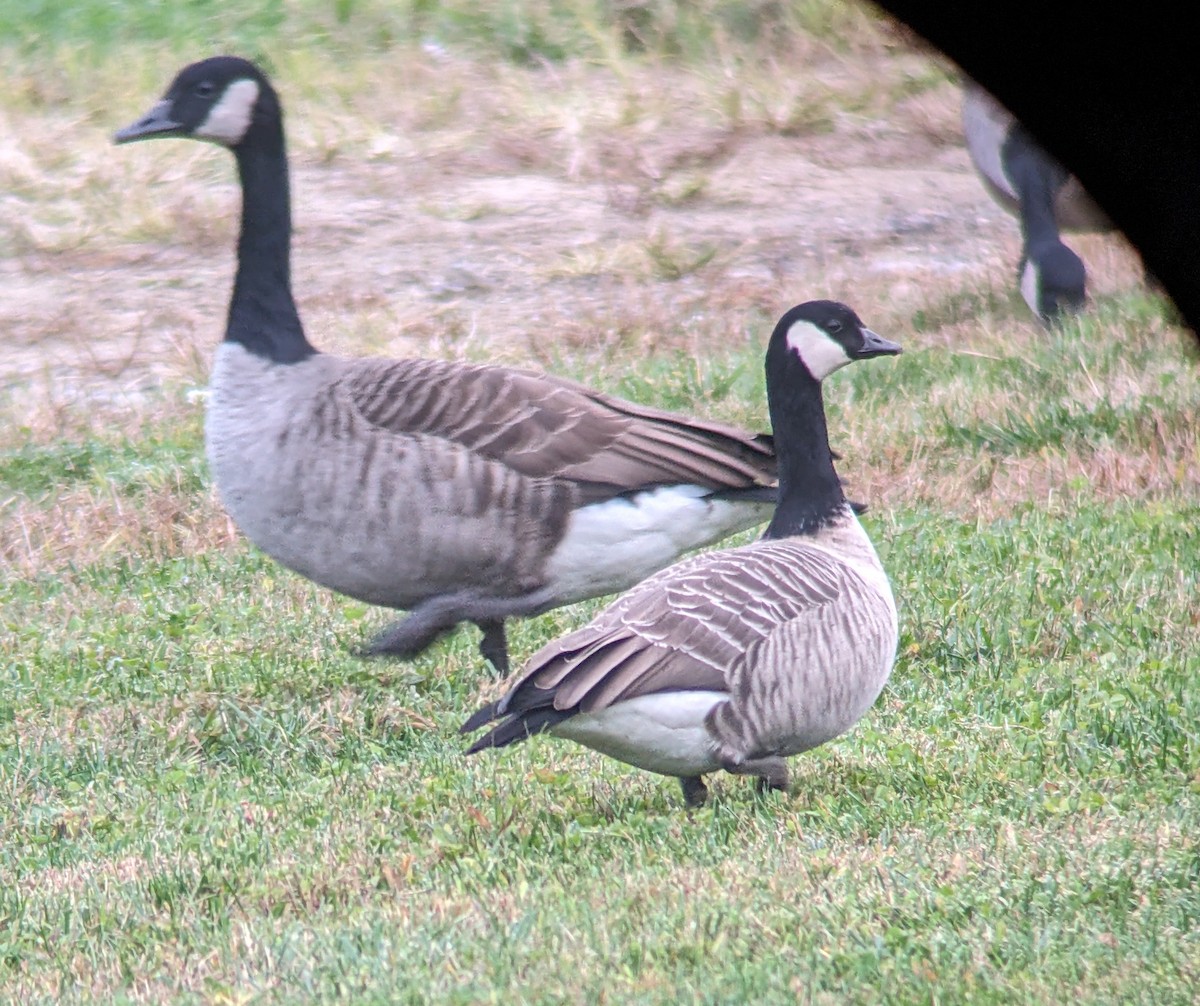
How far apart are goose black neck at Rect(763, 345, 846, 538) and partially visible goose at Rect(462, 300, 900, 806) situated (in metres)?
0.28

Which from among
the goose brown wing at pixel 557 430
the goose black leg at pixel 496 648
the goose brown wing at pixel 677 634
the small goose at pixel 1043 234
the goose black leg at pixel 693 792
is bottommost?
the small goose at pixel 1043 234

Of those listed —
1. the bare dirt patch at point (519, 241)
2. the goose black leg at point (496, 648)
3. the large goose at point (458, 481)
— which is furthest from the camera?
the bare dirt patch at point (519, 241)

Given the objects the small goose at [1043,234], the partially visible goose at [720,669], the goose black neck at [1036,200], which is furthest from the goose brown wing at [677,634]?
the goose black neck at [1036,200]

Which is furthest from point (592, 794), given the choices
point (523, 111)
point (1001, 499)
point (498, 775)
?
point (523, 111)

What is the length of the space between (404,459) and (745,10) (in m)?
11.6

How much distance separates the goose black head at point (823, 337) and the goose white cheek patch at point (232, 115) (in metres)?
2.57

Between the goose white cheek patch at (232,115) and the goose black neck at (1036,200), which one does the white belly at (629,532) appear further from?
the goose black neck at (1036,200)

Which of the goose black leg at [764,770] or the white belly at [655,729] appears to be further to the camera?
the goose black leg at [764,770]

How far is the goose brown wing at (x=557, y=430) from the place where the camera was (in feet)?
20.2

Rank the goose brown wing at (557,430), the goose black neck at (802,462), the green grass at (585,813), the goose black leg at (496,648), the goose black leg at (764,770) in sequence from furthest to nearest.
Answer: the goose black leg at (496,648), the goose brown wing at (557,430), the goose black neck at (802,462), the goose black leg at (764,770), the green grass at (585,813)

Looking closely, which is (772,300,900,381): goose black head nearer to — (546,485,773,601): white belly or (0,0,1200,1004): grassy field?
(546,485,773,601): white belly

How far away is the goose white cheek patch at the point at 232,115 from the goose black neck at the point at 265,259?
0.04m

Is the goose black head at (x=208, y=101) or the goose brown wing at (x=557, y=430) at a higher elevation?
the goose black head at (x=208, y=101)

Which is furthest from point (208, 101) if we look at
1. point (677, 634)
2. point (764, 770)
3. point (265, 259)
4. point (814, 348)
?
point (764, 770)
